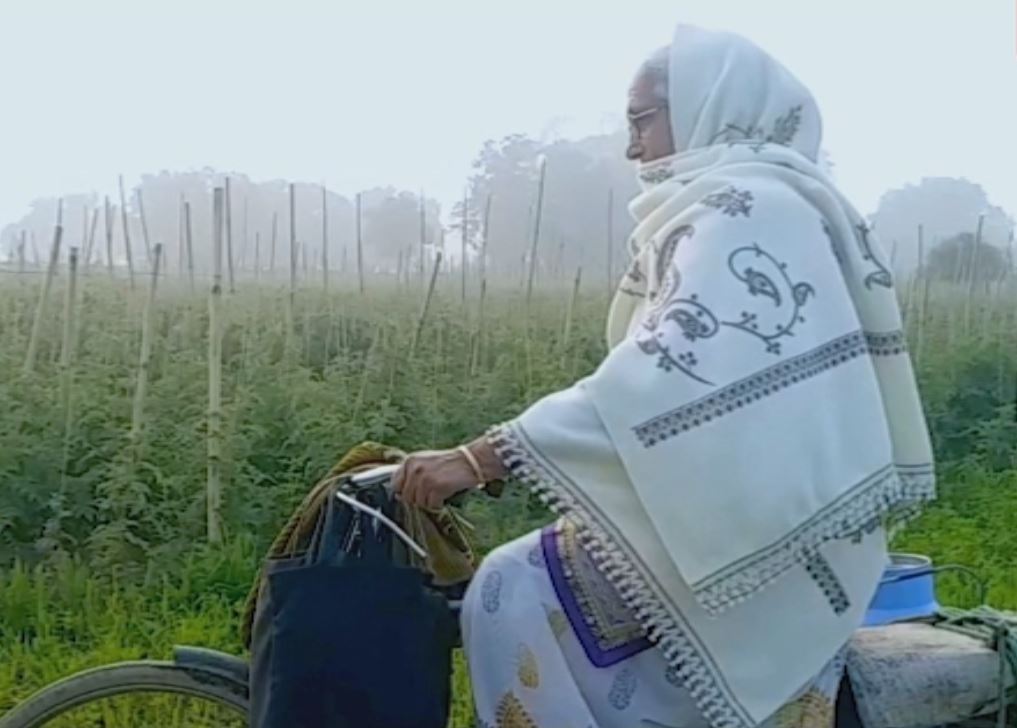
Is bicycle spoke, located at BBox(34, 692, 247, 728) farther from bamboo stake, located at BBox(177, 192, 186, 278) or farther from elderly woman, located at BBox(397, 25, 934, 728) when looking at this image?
bamboo stake, located at BBox(177, 192, 186, 278)

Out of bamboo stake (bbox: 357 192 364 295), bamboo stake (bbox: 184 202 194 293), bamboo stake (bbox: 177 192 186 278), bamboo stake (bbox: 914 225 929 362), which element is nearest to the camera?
bamboo stake (bbox: 184 202 194 293)

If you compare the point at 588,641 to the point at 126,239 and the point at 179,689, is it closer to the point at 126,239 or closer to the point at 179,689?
the point at 179,689

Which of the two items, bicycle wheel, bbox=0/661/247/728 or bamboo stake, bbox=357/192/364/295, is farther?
bamboo stake, bbox=357/192/364/295

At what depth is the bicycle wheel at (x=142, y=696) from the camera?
6.26 ft

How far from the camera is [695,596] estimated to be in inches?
63.7

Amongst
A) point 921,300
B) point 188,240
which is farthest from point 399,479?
point 921,300

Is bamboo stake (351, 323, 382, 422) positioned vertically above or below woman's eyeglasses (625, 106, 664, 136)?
below

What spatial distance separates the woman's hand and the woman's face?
0.45 m

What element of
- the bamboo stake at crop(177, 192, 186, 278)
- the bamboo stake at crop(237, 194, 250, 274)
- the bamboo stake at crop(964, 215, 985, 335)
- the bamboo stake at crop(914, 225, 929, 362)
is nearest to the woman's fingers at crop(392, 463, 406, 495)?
the bamboo stake at crop(177, 192, 186, 278)

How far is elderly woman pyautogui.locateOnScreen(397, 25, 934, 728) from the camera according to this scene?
1601 millimetres

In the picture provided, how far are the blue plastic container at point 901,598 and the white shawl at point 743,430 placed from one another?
229 millimetres

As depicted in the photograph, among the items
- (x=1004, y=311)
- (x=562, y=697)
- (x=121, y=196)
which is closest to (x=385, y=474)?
(x=562, y=697)

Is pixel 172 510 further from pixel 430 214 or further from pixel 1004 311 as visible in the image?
pixel 1004 311

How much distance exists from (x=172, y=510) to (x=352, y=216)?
2.39 meters
